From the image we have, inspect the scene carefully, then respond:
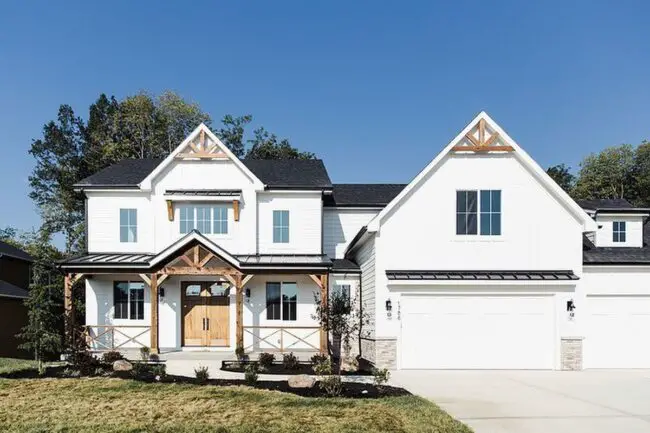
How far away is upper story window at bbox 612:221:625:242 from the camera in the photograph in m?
19.6

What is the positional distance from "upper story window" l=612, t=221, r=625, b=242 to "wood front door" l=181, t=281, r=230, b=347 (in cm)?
1512

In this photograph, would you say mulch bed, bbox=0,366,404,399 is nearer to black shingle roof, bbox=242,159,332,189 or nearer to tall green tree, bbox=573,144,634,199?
black shingle roof, bbox=242,159,332,189

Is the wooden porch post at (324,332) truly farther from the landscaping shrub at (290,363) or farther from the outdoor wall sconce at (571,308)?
the outdoor wall sconce at (571,308)

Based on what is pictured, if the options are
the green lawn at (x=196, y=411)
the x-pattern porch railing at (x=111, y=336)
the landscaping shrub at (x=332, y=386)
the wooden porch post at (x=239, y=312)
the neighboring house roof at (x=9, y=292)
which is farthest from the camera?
the neighboring house roof at (x=9, y=292)

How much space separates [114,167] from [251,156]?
785 inches

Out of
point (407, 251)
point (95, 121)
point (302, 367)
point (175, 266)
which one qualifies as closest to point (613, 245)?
point (407, 251)

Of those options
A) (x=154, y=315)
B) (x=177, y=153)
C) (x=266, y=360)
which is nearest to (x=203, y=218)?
(x=177, y=153)

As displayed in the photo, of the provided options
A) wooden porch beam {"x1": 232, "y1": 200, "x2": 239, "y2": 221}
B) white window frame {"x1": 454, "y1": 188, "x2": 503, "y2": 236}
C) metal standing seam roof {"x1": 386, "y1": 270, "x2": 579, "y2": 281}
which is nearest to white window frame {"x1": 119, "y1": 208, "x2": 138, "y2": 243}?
wooden porch beam {"x1": 232, "y1": 200, "x2": 239, "y2": 221}

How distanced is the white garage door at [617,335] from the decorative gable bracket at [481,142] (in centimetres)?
584

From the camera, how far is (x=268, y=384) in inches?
494

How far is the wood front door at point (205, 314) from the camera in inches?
790

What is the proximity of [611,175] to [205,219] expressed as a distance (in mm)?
47301

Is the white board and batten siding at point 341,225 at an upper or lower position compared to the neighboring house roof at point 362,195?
lower

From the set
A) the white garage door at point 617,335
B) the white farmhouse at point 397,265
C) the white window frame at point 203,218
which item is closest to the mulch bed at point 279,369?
the white farmhouse at point 397,265
